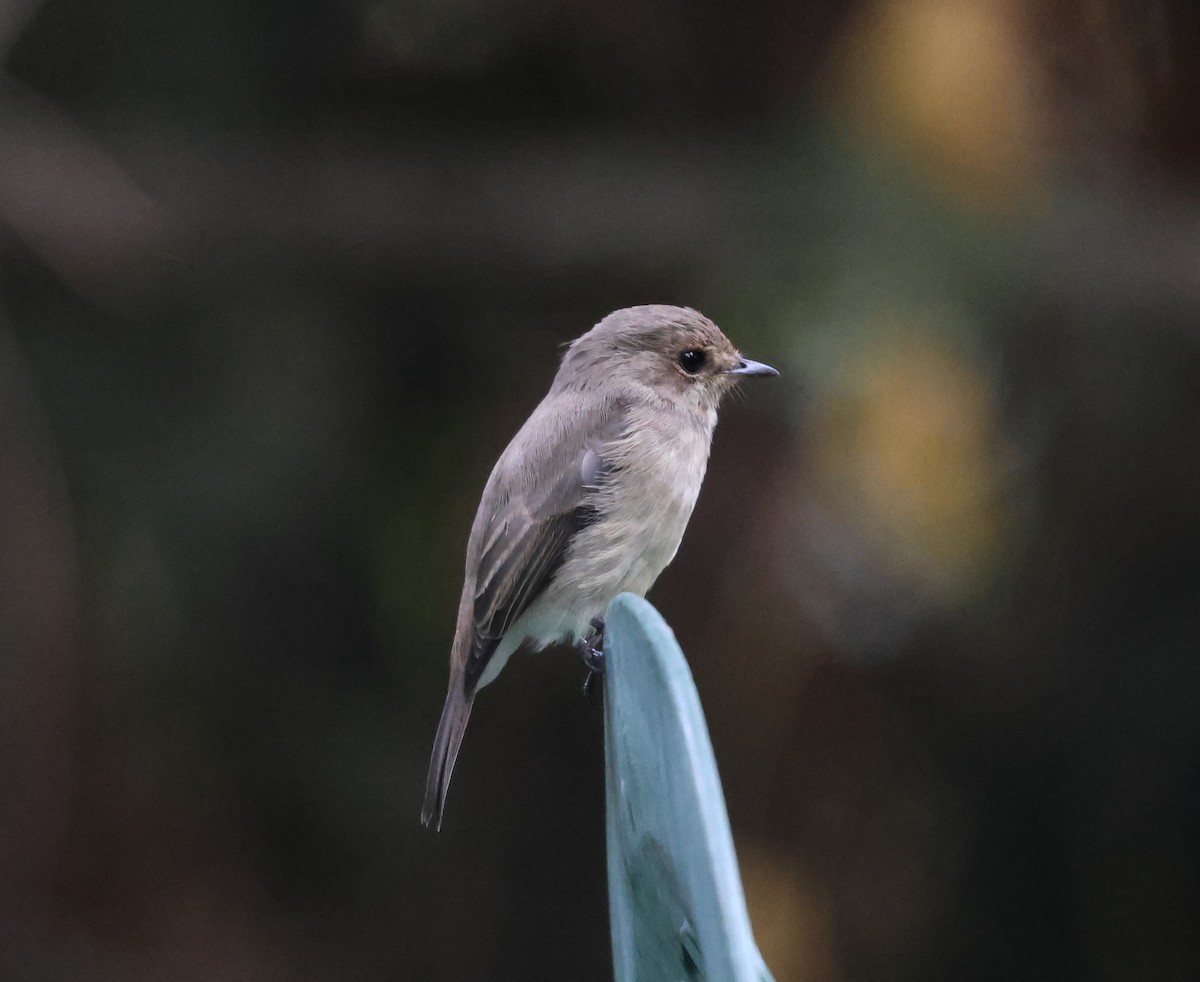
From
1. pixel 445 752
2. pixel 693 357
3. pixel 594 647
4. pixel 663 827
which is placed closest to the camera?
pixel 663 827

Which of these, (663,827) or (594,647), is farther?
(594,647)

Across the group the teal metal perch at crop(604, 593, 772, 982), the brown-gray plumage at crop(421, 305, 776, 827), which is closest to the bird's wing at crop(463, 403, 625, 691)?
the brown-gray plumage at crop(421, 305, 776, 827)

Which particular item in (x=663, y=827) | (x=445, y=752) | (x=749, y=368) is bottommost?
(x=663, y=827)

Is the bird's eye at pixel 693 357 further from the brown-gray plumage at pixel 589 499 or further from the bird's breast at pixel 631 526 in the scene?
the bird's breast at pixel 631 526

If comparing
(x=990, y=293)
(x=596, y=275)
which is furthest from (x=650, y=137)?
(x=990, y=293)

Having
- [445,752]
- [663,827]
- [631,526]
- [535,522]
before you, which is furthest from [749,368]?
[663,827]

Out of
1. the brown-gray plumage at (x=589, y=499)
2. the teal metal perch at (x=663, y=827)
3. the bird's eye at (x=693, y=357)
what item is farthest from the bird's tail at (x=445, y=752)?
the teal metal perch at (x=663, y=827)

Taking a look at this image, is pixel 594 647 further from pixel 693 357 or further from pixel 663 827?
pixel 663 827
